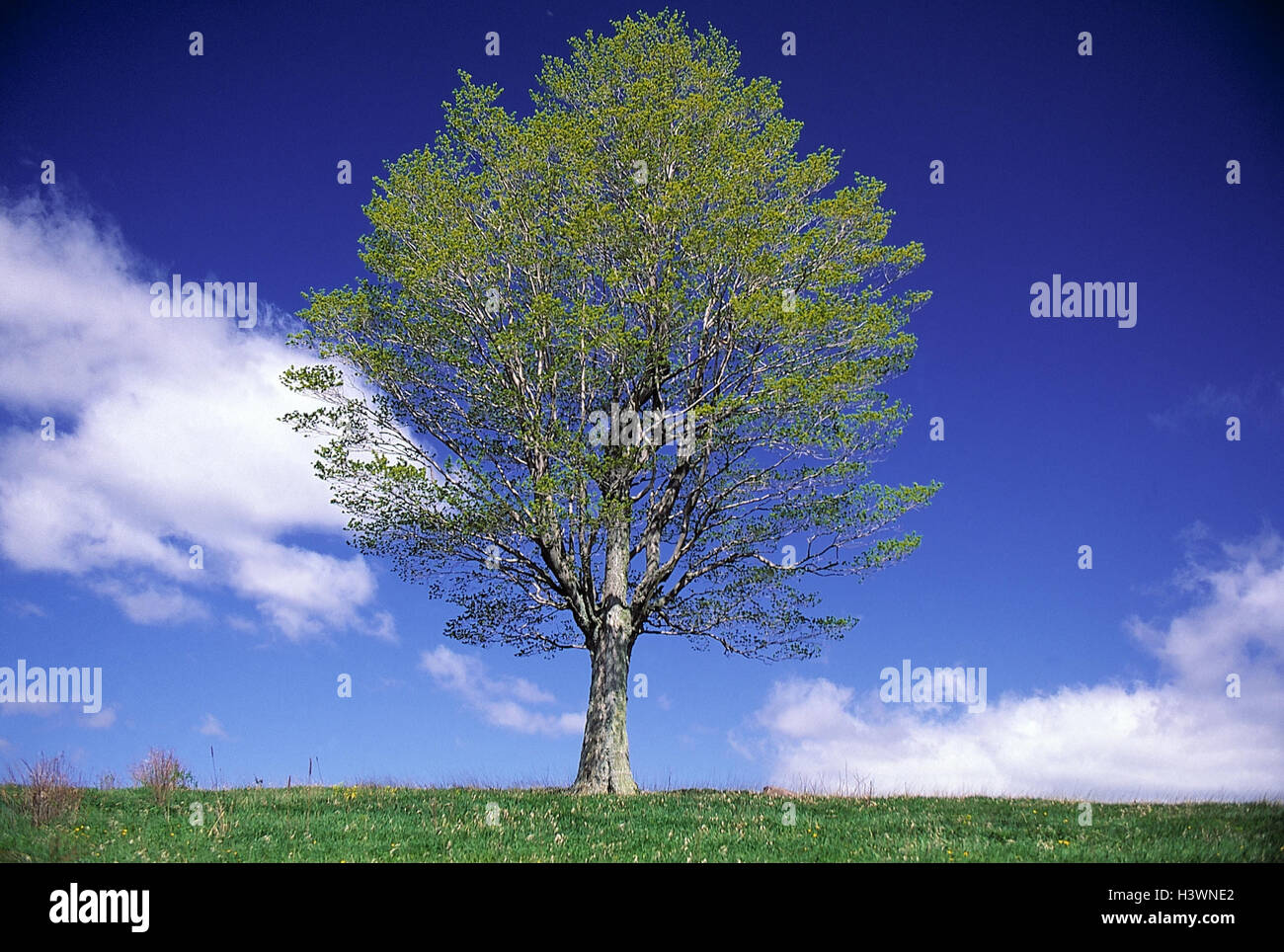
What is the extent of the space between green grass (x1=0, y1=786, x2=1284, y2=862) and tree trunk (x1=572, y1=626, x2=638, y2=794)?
1.02m

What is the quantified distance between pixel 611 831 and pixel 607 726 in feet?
17.3

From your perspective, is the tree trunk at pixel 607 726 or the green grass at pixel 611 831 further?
the tree trunk at pixel 607 726

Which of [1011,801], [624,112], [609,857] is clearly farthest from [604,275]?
[1011,801]

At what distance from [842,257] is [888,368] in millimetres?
2896

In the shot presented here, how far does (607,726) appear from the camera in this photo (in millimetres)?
19766

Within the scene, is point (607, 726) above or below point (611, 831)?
above

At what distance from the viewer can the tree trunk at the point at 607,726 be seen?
63.6 ft

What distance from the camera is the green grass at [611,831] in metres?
12.5

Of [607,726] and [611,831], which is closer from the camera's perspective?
[611,831]

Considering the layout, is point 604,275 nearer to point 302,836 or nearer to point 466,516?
point 466,516

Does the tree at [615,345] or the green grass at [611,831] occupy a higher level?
the tree at [615,345]

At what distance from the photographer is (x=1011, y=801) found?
1880 centimetres

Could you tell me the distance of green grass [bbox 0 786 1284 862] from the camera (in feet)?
41.0

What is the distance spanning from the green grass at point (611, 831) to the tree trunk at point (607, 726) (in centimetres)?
102
